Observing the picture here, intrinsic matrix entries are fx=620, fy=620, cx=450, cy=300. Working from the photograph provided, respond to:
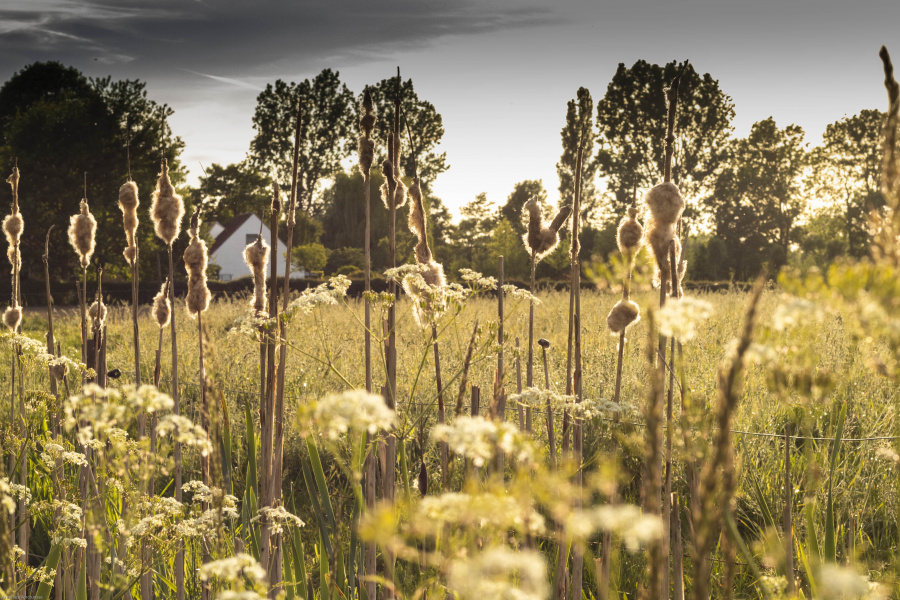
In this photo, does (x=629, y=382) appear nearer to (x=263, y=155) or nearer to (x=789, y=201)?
(x=263, y=155)

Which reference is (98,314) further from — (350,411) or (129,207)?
(350,411)

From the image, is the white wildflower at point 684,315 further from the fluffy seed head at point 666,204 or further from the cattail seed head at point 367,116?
the cattail seed head at point 367,116

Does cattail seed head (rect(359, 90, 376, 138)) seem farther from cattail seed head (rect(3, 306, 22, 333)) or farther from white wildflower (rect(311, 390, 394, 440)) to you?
cattail seed head (rect(3, 306, 22, 333))

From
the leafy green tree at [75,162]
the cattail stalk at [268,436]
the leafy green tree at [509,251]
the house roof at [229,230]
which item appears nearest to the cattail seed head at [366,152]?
the cattail stalk at [268,436]

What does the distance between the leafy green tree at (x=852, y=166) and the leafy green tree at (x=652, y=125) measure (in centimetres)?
671

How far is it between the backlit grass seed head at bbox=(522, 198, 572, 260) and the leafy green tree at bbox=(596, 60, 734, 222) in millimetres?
28784

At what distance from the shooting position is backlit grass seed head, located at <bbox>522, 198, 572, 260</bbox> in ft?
6.81

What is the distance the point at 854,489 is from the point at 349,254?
35.7 meters

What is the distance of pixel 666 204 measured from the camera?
134cm

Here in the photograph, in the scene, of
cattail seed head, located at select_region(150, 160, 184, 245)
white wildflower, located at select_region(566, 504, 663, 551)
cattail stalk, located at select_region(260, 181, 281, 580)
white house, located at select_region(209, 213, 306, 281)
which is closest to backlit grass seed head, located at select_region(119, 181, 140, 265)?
cattail seed head, located at select_region(150, 160, 184, 245)

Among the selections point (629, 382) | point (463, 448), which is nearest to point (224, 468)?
point (463, 448)

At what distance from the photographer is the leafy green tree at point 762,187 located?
1446 inches

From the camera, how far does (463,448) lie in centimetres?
61

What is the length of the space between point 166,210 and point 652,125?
30772mm
